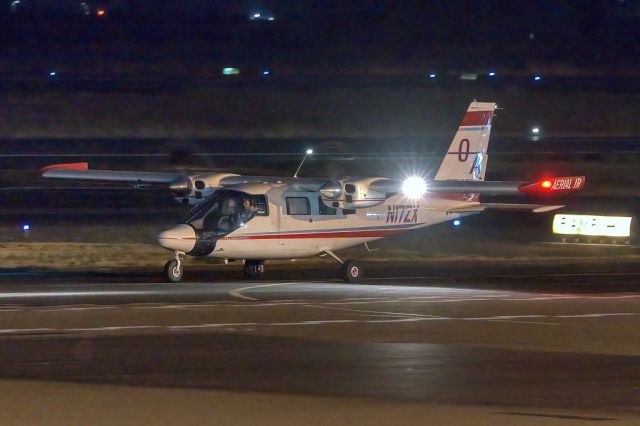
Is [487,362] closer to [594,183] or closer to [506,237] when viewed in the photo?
[506,237]

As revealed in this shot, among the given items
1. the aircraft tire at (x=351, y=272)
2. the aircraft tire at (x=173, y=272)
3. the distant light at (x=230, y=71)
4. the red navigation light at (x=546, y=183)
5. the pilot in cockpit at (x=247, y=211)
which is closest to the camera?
the red navigation light at (x=546, y=183)

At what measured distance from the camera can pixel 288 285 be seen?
20.2m

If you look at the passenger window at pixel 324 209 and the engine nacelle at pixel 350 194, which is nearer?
the engine nacelle at pixel 350 194

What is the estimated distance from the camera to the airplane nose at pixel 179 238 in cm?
1995

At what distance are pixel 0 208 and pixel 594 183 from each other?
72.7 ft

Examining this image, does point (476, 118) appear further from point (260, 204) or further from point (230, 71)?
point (230, 71)

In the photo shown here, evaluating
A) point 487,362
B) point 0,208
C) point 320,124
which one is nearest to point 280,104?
point 320,124

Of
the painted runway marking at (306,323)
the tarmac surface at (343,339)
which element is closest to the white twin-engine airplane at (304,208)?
the tarmac surface at (343,339)

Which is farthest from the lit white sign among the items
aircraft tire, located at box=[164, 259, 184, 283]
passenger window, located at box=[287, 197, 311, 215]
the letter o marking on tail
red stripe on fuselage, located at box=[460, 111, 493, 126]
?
aircraft tire, located at box=[164, 259, 184, 283]

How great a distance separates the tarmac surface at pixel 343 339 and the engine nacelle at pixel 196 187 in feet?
7.72

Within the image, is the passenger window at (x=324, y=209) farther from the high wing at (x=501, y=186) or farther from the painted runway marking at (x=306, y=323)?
the painted runway marking at (x=306, y=323)

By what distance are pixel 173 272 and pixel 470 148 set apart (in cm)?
779

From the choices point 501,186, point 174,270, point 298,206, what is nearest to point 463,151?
point 501,186

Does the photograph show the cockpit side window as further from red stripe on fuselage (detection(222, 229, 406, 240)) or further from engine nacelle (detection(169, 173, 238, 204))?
engine nacelle (detection(169, 173, 238, 204))
